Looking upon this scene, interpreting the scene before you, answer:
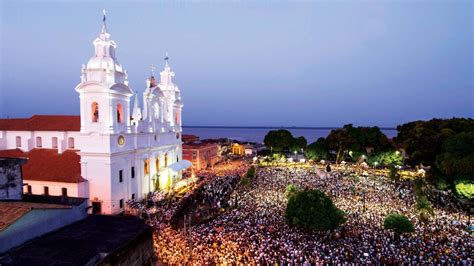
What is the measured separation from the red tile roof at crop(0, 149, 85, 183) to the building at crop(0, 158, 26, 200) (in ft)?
33.3

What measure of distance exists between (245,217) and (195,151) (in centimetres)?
3529

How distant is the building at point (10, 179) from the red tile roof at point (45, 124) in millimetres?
16667

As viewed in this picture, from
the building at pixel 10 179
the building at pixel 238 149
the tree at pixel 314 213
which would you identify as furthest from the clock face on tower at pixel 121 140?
the building at pixel 238 149

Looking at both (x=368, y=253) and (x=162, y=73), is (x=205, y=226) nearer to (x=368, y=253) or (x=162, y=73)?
(x=368, y=253)

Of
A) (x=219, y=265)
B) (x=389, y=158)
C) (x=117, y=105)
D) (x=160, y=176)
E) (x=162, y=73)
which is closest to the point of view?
(x=219, y=265)

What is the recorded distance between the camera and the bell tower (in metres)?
26.9

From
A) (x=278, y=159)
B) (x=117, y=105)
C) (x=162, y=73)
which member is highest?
(x=162, y=73)

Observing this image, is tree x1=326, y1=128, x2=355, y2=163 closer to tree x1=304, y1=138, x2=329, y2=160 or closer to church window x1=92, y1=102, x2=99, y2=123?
tree x1=304, y1=138, x2=329, y2=160

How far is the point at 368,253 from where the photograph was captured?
17766 mm

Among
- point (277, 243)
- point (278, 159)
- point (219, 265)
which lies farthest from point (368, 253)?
point (278, 159)

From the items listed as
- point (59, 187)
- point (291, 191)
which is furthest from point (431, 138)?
point (59, 187)

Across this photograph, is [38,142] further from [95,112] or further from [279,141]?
[279,141]

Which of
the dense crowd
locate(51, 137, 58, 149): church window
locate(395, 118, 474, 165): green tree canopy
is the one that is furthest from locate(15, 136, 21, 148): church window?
locate(395, 118, 474, 165): green tree canopy

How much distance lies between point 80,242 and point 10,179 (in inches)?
233
